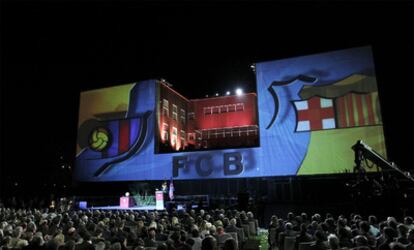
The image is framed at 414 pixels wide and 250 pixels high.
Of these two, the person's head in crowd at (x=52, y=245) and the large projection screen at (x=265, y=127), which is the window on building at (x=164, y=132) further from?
the person's head in crowd at (x=52, y=245)

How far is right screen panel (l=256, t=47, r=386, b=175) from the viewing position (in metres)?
16.3

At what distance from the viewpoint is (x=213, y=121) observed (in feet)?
86.9

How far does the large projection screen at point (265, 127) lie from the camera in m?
16.5

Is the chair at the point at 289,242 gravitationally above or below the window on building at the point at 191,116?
below

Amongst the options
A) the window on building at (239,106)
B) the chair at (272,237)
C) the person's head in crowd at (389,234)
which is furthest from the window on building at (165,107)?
the person's head in crowd at (389,234)

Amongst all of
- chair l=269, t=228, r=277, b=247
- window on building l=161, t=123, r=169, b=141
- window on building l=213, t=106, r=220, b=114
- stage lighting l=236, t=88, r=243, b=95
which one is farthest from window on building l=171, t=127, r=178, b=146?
chair l=269, t=228, r=277, b=247

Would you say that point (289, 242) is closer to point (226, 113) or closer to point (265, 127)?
point (265, 127)

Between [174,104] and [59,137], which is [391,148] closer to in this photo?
[174,104]

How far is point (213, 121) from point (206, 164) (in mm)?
7735

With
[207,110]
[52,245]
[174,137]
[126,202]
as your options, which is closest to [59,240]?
[52,245]

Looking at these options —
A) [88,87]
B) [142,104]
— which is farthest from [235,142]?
[88,87]

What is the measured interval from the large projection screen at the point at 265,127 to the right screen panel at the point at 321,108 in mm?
45

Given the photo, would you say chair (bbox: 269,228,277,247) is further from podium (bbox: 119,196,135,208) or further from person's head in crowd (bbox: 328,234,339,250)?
podium (bbox: 119,196,135,208)

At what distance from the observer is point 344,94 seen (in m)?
16.8
